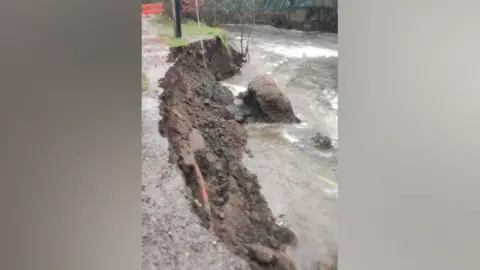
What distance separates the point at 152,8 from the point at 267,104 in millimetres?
429

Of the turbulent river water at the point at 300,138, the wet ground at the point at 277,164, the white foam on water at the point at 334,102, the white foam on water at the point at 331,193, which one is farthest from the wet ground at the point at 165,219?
the white foam on water at the point at 334,102

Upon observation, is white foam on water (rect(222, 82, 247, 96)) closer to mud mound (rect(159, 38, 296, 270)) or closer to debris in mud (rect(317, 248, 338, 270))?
mud mound (rect(159, 38, 296, 270))

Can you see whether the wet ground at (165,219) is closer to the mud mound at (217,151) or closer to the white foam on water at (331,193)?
the mud mound at (217,151)

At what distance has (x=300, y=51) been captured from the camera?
4.88 ft

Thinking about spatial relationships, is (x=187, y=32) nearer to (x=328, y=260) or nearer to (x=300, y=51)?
(x=300, y=51)

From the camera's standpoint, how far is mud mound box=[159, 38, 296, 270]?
52.9 inches
